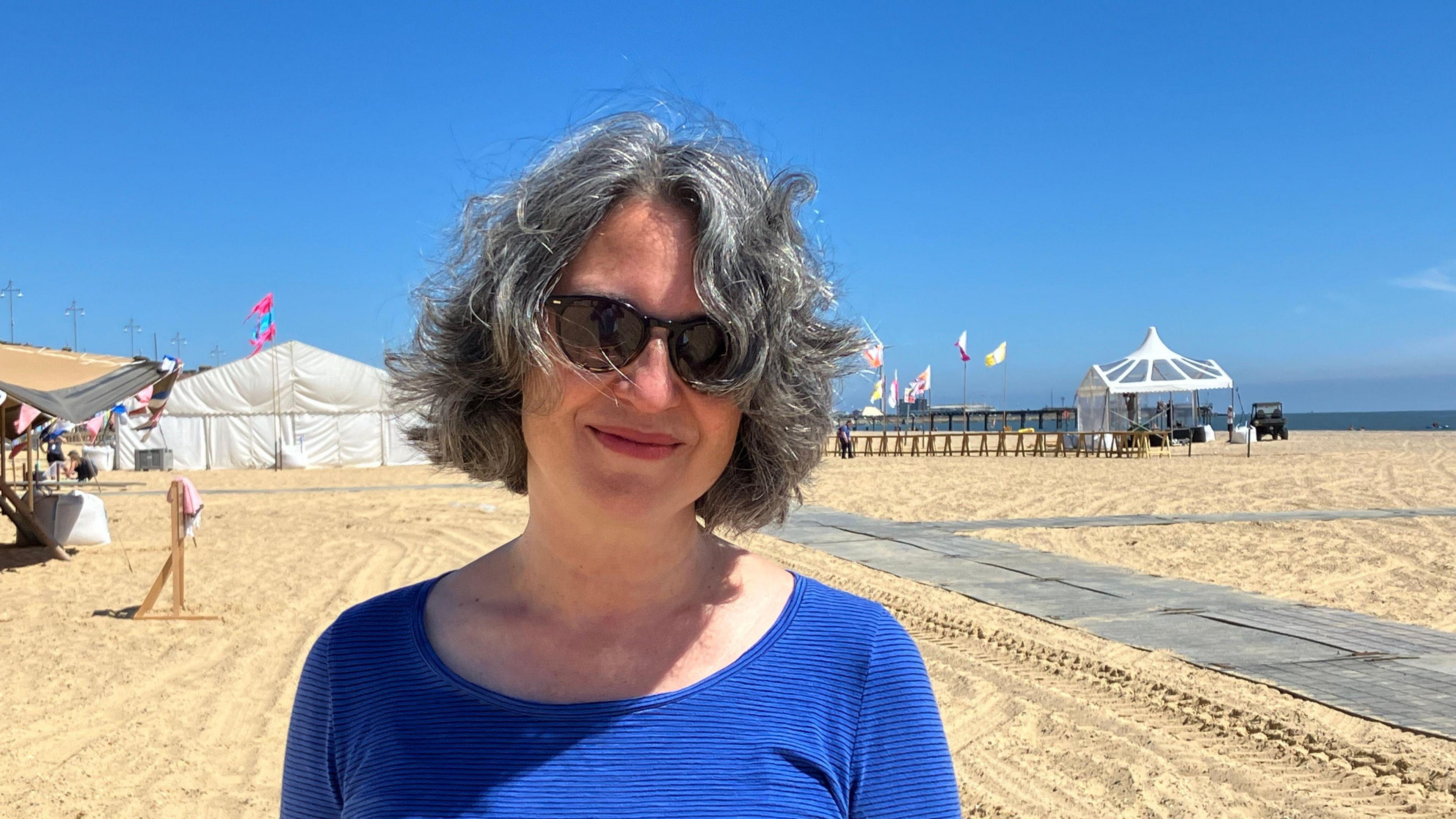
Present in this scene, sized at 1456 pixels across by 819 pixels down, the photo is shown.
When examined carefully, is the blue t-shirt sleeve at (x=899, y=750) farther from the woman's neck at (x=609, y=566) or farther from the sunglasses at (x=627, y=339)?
the sunglasses at (x=627, y=339)

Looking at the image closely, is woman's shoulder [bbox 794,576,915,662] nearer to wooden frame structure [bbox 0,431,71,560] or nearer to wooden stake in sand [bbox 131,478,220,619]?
wooden stake in sand [bbox 131,478,220,619]

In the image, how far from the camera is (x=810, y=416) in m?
1.48

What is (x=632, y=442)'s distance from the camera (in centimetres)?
128

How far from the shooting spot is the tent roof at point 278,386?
94.8 ft

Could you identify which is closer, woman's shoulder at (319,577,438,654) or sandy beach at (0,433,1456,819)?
woman's shoulder at (319,577,438,654)

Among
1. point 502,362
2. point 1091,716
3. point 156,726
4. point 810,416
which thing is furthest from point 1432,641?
point 156,726

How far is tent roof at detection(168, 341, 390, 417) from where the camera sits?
28.9 m

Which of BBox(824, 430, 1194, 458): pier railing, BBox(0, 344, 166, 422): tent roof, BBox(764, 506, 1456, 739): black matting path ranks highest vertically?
BBox(0, 344, 166, 422): tent roof

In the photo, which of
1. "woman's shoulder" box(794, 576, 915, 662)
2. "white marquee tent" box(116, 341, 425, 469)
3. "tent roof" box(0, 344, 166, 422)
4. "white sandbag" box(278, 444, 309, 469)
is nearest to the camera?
"woman's shoulder" box(794, 576, 915, 662)

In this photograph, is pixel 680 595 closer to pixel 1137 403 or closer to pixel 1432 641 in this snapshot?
pixel 1432 641

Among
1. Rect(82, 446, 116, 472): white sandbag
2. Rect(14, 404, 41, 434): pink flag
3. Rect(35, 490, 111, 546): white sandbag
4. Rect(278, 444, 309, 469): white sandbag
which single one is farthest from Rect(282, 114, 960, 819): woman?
Rect(82, 446, 116, 472): white sandbag

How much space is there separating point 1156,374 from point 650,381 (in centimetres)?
3401

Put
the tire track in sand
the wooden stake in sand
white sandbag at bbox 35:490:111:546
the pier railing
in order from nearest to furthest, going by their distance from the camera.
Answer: the tire track in sand → the wooden stake in sand → white sandbag at bbox 35:490:111:546 → the pier railing

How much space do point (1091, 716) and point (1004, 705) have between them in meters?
0.41
